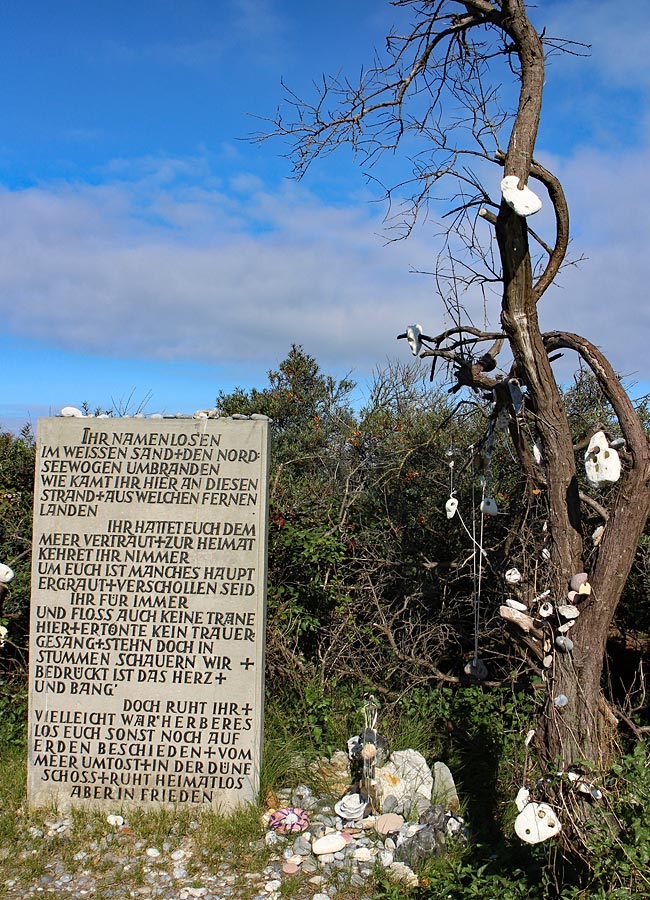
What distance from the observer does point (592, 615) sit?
137 inches

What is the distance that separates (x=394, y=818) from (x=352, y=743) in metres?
0.60

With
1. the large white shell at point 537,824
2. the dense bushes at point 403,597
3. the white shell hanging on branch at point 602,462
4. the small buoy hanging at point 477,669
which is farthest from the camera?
the dense bushes at point 403,597

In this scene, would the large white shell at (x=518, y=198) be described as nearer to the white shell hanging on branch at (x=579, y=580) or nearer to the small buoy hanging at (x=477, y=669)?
the white shell hanging on branch at (x=579, y=580)

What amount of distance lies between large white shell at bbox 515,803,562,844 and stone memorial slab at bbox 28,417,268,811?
1.66 meters

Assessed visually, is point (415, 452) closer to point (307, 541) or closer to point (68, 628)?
point (307, 541)

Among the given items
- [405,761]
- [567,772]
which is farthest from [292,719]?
[567,772]

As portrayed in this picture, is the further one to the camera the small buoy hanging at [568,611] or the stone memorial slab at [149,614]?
the stone memorial slab at [149,614]

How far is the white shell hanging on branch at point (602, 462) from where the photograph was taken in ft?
10.8

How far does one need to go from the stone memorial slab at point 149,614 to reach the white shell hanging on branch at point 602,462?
188cm

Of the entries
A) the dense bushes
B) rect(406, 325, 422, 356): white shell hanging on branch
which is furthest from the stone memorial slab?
rect(406, 325, 422, 356): white shell hanging on branch

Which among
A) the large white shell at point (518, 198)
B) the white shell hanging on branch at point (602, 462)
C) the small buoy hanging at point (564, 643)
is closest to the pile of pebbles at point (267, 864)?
the small buoy hanging at point (564, 643)

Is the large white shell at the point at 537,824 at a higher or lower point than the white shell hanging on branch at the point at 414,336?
lower

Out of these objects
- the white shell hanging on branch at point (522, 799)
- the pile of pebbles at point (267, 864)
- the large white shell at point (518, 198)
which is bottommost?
the pile of pebbles at point (267, 864)

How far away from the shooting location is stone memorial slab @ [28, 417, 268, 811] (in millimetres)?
4242
